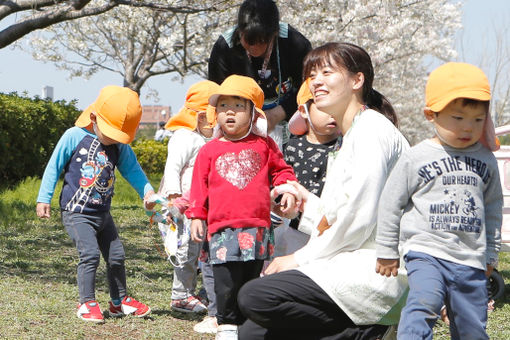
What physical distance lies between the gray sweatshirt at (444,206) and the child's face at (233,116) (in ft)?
4.00

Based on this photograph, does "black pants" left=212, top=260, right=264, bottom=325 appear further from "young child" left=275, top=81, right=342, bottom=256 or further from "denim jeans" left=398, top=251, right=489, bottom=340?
"denim jeans" left=398, top=251, right=489, bottom=340

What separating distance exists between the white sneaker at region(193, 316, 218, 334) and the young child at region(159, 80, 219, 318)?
1.36ft

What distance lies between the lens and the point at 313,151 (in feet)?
13.8

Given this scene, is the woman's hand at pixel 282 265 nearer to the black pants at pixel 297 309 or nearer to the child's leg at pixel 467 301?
the black pants at pixel 297 309

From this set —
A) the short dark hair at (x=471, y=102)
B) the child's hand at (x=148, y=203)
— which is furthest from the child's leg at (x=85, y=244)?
the short dark hair at (x=471, y=102)

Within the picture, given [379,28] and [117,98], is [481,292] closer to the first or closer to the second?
[117,98]

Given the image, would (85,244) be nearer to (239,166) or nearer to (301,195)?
(239,166)

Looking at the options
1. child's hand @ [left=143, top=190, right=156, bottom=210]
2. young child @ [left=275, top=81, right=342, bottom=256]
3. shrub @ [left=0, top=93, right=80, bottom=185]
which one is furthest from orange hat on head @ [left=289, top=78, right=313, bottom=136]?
shrub @ [left=0, top=93, right=80, bottom=185]

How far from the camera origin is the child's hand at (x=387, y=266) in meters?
2.83

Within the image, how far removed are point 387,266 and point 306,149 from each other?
4.94 ft

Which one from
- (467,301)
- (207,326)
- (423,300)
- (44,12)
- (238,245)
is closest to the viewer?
(423,300)

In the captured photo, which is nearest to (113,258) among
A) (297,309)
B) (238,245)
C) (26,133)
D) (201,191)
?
(201,191)

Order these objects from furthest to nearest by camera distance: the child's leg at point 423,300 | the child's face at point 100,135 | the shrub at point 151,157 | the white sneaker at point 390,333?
the shrub at point 151,157
the child's face at point 100,135
the white sneaker at point 390,333
the child's leg at point 423,300

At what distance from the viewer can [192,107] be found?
190 inches
